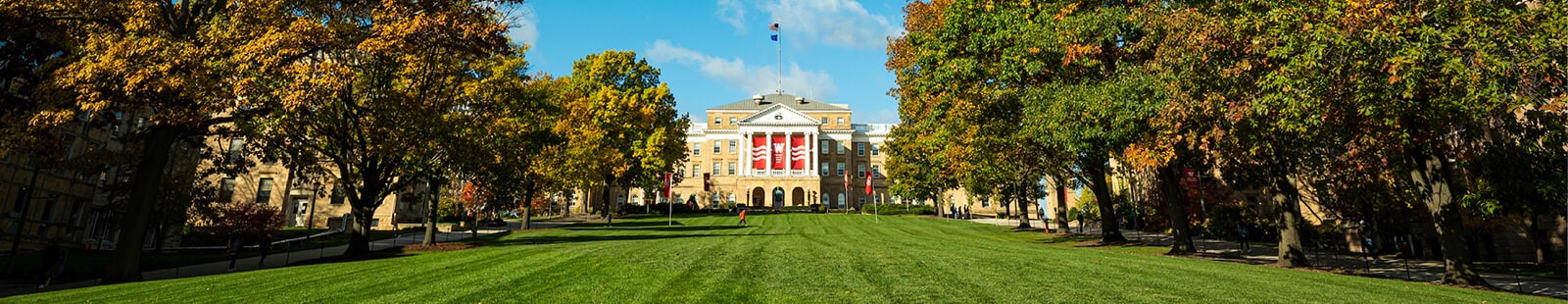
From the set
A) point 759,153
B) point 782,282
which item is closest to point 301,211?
point 782,282

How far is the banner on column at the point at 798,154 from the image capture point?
274 feet

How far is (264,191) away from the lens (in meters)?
40.7

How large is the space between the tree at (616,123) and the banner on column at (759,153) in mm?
34594

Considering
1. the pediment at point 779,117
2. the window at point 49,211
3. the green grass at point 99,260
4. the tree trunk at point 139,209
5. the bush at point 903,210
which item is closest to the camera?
the tree trunk at point 139,209

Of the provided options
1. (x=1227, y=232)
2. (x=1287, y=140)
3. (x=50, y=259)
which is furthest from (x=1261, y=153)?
(x=50, y=259)

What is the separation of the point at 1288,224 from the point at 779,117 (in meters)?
68.5

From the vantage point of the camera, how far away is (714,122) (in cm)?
9181

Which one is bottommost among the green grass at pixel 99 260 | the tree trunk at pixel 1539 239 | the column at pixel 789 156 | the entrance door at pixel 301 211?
the green grass at pixel 99 260

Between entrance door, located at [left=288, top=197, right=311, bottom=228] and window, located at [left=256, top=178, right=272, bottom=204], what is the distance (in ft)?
4.60

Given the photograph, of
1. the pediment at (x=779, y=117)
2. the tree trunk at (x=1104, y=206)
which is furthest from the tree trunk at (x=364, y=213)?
the pediment at (x=779, y=117)

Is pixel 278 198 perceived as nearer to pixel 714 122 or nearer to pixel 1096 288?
pixel 1096 288

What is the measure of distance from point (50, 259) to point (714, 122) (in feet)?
258

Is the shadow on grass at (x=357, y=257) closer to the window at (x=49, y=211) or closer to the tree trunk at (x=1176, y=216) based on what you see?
the window at (x=49, y=211)

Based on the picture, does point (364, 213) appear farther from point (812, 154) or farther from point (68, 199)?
point (812, 154)
